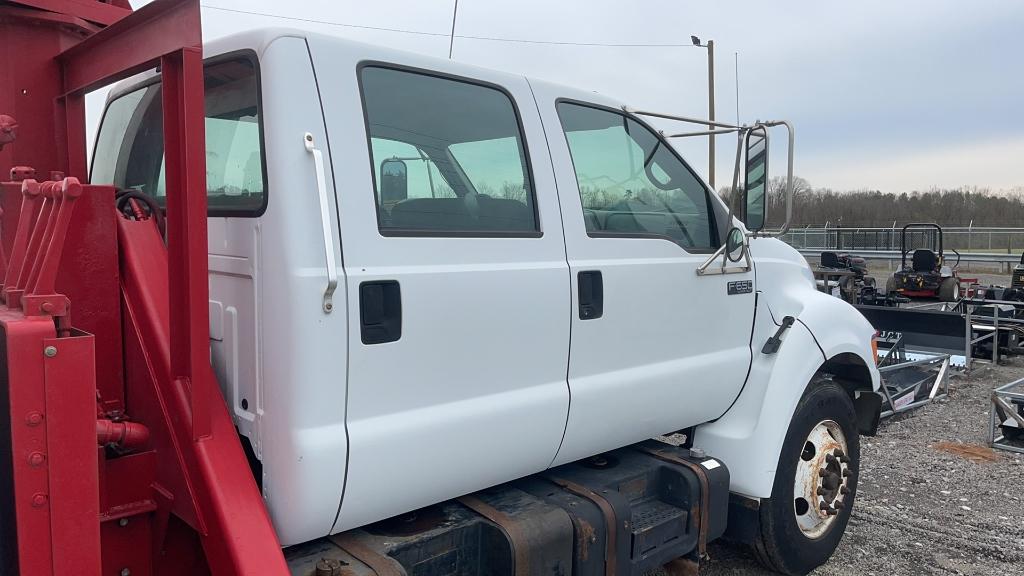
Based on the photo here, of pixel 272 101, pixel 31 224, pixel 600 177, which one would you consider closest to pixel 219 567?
pixel 31 224

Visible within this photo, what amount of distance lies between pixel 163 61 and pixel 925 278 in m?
16.8

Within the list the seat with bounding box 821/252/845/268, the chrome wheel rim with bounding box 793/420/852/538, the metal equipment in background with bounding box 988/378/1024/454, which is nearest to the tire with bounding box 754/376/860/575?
the chrome wheel rim with bounding box 793/420/852/538

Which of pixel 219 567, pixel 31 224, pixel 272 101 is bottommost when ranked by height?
pixel 219 567

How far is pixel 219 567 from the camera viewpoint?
6.61ft

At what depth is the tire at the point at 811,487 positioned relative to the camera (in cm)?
379

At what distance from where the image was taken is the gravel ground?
4379mm

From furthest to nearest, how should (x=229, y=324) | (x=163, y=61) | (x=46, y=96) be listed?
(x=46, y=96) → (x=229, y=324) → (x=163, y=61)

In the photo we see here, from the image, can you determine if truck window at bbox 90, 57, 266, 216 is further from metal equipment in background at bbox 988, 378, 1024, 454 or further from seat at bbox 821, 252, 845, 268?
seat at bbox 821, 252, 845, 268

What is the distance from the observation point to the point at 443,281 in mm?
2428

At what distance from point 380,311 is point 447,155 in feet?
2.22

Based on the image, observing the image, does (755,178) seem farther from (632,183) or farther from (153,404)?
(153,404)

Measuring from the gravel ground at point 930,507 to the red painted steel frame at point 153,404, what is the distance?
3047 mm

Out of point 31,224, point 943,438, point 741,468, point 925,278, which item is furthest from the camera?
point 925,278

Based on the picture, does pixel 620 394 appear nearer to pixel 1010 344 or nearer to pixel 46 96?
pixel 46 96
